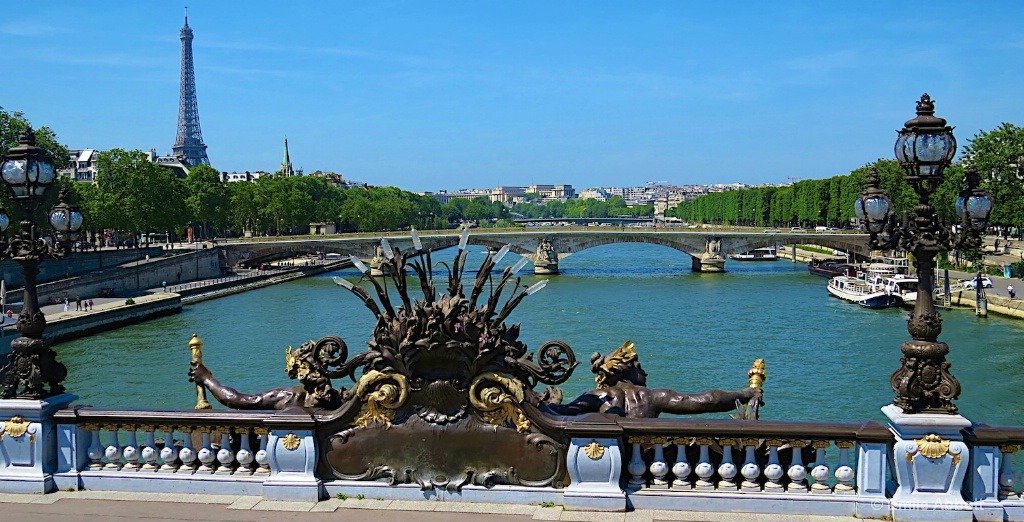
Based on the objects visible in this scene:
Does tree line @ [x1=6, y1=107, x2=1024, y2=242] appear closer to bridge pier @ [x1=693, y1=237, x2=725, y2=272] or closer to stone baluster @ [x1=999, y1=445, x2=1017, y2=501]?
bridge pier @ [x1=693, y1=237, x2=725, y2=272]

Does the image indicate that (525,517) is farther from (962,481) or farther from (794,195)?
(794,195)

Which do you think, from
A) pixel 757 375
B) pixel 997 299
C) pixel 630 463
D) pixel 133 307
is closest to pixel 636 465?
pixel 630 463

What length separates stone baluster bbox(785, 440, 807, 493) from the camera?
21.0 ft

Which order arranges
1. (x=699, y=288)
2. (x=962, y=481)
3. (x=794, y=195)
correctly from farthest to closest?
(x=794, y=195), (x=699, y=288), (x=962, y=481)

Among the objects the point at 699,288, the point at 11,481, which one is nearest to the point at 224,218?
the point at 699,288

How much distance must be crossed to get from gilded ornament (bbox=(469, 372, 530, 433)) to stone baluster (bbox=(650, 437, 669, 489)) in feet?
2.94

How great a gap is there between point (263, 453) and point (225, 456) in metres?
0.29

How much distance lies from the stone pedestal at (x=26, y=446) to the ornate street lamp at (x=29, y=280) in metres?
0.14

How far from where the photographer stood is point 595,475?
653 cm

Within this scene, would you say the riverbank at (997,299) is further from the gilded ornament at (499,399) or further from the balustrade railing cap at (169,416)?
the balustrade railing cap at (169,416)

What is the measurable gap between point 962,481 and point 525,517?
2.85 metres

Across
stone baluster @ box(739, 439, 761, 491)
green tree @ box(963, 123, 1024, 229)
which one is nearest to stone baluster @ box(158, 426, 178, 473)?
stone baluster @ box(739, 439, 761, 491)

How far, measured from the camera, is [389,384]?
6.83 metres

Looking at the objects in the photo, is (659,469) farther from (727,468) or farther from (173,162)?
(173,162)
